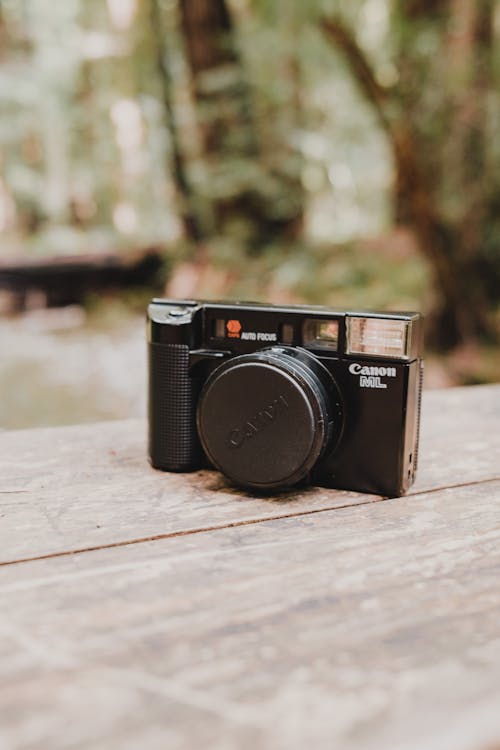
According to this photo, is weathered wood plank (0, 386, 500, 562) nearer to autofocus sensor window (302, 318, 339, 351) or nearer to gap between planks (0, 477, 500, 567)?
gap between planks (0, 477, 500, 567)

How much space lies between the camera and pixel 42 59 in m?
7.90

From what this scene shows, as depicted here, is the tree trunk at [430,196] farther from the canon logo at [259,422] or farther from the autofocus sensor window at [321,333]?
the canon logo at [259,422]

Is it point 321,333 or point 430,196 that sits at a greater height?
point 430,196

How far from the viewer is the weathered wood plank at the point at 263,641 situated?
526 mm

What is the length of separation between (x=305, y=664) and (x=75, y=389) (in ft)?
12.0

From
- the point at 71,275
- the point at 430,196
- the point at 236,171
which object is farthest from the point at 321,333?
the point at 71,275

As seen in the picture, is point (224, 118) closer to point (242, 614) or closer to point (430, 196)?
point (430, 196)

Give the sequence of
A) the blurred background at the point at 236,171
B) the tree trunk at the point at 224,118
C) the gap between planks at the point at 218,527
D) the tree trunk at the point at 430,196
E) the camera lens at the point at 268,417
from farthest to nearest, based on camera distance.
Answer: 1. the tree trunk at the point at 224,118
2. the blurred background at the point at 236,171
3. the tree trunk at the point at 430,196
4. the camera lens at the point at 268,417
5. the gap between planks at the point at 218,527

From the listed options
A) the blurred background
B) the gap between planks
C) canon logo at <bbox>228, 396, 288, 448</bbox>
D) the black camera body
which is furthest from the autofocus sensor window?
the blurred background

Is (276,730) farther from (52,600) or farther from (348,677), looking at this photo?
(52,600)

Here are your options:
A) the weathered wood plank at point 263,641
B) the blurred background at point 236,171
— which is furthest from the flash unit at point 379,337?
the blurred background at point 236,171

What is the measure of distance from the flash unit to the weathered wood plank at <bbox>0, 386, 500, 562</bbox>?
22 cm

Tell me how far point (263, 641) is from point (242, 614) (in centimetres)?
5

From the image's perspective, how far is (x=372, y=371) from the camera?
1018mm
